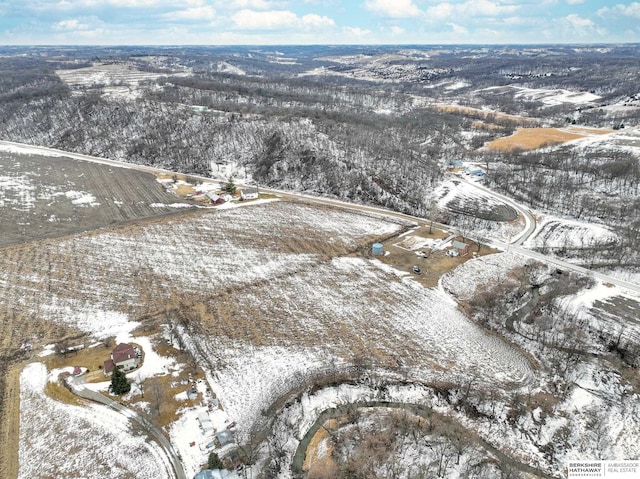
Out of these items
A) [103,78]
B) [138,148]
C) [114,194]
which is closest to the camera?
[114,194]

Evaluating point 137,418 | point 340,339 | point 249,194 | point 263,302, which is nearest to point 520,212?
point 340,339

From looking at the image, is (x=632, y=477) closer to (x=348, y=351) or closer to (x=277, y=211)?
(x=348, y=351)

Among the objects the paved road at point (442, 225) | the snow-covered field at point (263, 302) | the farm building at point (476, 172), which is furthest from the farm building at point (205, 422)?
the farm building at point (476, 172)

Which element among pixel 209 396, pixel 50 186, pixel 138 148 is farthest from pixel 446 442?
pixel 138 148

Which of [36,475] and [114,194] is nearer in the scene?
[36,475]

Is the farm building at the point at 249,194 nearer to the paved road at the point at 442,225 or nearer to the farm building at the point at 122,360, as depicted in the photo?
the paved road at the point at 442,225
